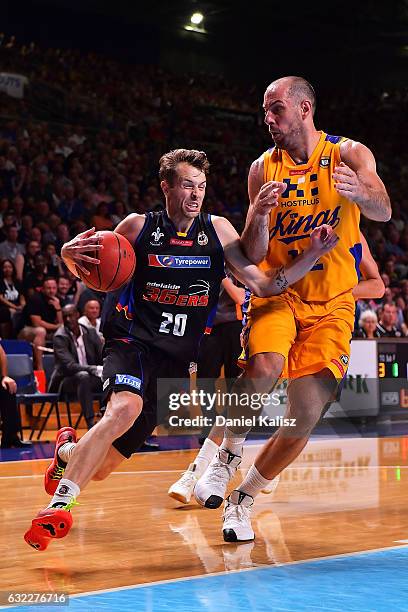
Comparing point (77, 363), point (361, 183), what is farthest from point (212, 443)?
point (77, 363)

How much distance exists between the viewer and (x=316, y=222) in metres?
4.74

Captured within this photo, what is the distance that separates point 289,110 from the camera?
477 cm

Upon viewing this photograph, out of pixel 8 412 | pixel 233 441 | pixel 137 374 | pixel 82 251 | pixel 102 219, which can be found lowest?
pixel 8 412

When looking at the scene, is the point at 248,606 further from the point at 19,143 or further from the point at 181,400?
the point at 19,143

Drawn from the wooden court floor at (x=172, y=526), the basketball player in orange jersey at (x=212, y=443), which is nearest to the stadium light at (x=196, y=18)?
the wooden court floor at (x=172, y=526)

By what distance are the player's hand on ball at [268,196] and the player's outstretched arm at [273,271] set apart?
0.80 feet

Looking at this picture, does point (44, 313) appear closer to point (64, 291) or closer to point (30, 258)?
point (64, 291)

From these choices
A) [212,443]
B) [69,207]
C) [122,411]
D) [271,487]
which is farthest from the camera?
[69,207]

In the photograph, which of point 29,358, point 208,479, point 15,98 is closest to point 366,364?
point 29,358

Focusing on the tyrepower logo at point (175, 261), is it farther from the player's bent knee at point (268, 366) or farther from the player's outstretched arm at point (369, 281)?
the player's outstretched arm at point (369, 281)

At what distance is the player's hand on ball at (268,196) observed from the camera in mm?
4430

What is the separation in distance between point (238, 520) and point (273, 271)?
48.8 inches

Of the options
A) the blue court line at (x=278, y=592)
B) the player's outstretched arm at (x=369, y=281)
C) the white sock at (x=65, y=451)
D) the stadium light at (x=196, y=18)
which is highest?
the stadium light at (x=196, y=18)

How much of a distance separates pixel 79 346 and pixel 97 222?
3307 millimetres
